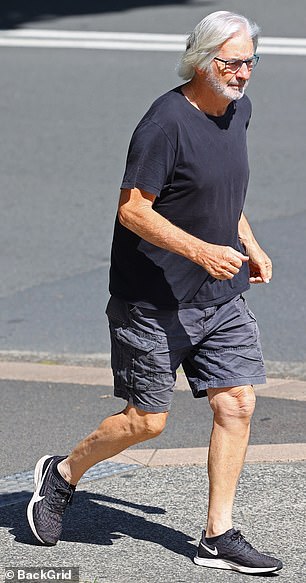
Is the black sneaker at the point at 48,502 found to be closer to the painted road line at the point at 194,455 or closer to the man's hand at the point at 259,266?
the painted road line at the point at 194,455

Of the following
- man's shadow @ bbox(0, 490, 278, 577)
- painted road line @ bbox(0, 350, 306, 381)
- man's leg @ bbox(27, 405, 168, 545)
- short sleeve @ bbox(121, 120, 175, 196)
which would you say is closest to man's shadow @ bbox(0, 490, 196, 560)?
man's shadow @ bbox(0, 490, 278, 577)

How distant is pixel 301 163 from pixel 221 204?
6.93m

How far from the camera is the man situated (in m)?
4.00

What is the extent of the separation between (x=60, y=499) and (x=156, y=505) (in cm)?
52

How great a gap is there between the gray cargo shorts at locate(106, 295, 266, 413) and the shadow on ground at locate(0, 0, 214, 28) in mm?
13339

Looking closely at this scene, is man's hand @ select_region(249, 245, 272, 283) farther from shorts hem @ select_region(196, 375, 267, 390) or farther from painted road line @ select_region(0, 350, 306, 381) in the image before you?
painted road line @ select_region(0, 350, 306, 381)

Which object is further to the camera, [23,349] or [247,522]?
[23,349]

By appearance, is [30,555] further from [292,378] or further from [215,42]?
[292,378]

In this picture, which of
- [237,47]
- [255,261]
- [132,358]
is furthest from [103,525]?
[237,47]

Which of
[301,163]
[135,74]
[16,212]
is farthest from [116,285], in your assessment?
[135,74]

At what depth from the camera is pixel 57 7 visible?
17859 millimetres

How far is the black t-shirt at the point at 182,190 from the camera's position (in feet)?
13.1

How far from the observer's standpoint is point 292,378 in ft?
21.9

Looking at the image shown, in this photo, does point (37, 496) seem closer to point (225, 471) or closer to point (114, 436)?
point (114, 436)
